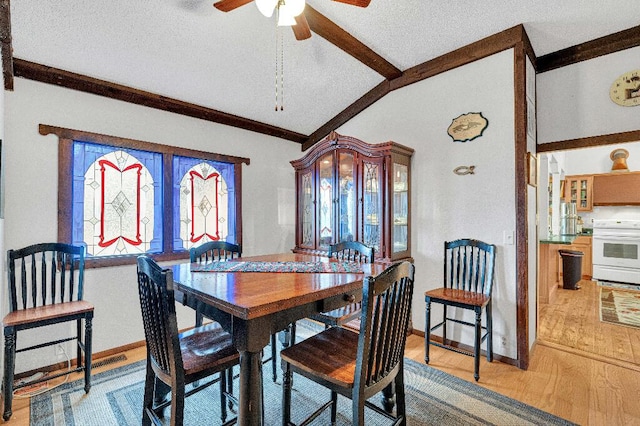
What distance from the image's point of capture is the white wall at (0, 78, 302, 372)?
2361 mm

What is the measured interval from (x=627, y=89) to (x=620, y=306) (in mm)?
3008

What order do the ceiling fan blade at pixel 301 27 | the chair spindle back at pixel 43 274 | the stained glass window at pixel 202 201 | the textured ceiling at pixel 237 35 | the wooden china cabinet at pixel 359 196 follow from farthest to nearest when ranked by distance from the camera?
the stained glass window at pixel 202 201, the wooden china cabinet at pixel 359 196, the chair spindle back at pixel 43 274, the textured ceiling at pixel 237 35, the ceiling fan blade at pixel 301 27

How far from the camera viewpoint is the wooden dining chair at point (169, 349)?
1311mm

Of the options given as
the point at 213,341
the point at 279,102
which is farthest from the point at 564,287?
the point at 213,341

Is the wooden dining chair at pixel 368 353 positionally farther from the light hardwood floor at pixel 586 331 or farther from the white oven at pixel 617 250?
the white oven at pixel 617 250

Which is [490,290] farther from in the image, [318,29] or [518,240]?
[318,29]

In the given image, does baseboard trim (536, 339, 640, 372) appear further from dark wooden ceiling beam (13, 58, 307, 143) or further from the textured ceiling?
dark wooden ceiling beam (13, 58, 307, 143)

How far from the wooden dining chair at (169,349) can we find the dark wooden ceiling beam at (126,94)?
2.01 m

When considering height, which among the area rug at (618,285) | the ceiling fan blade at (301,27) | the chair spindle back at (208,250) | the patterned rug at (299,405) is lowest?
the patterned rug at (299,405)

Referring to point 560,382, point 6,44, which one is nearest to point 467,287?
point 560,382

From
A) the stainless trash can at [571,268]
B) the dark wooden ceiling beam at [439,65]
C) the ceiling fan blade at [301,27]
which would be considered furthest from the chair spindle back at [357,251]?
the stainless trash can at [571,268]

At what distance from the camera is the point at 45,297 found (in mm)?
2375

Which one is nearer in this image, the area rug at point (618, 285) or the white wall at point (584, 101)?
the white wall at point (584, 101)

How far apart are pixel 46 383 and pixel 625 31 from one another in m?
5.05
